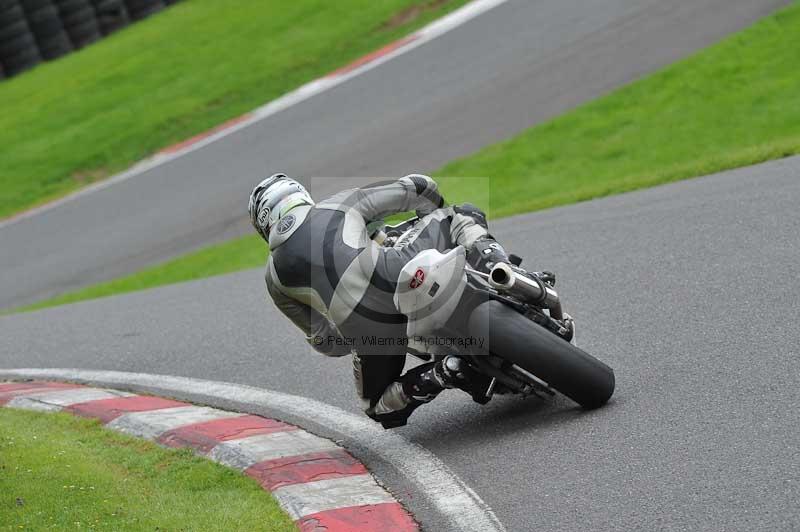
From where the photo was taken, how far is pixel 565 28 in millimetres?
17266

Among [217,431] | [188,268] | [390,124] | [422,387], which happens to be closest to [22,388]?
[217,431]

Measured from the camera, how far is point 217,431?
595 cm

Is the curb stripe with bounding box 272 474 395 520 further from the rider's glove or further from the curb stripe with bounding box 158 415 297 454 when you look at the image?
the rider's glove

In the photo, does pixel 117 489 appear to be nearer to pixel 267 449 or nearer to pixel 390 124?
pixel 267 449

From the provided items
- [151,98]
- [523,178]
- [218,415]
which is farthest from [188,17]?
[218,415]

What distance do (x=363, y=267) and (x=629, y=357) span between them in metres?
1.54

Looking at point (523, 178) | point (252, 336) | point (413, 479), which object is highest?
point (413, 479)

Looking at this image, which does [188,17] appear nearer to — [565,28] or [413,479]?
[565,28]

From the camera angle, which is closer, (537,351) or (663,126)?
(537,351)

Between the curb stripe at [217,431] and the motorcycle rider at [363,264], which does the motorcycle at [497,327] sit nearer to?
the motorcycle rider at [363,264]

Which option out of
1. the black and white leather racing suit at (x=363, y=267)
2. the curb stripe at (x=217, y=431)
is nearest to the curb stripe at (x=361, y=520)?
the black and white leather racing suit at (x=363, y=267)

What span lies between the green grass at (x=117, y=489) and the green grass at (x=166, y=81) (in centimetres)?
1313

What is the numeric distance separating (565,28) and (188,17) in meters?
10.0

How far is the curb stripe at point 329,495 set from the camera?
4.65 m
